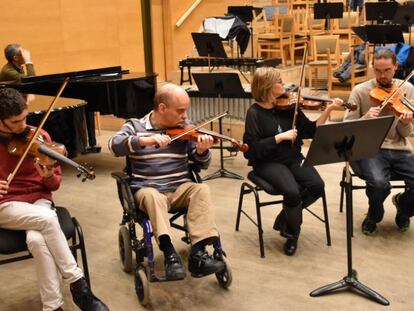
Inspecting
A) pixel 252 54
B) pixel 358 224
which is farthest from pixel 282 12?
pixel 358 224

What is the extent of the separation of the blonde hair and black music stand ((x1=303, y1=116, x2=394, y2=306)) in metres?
0.80

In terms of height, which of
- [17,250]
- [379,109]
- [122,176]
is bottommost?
[17,250]

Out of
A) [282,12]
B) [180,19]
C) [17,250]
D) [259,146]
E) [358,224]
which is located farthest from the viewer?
[282,12]

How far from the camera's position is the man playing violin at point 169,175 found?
2.88 meters

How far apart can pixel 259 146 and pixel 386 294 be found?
3.90ft

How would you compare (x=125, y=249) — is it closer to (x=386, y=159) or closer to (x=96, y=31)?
(x=386, y=159)

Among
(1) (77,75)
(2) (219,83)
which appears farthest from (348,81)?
(1) (77,75)

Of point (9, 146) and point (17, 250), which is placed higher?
point (9, 146)

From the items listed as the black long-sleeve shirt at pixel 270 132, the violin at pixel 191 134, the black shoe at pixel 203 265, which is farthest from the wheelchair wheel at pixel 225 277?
the black long-sleeve shirt at pixel 270 132

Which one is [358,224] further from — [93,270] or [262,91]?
[93,270]

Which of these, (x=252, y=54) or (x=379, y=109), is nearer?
(x=379, y=109)

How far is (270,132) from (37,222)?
164cm

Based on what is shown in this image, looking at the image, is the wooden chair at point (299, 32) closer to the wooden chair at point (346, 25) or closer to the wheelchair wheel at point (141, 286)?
the wooden chair at point (346, 25)

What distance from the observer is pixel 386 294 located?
306 cm
